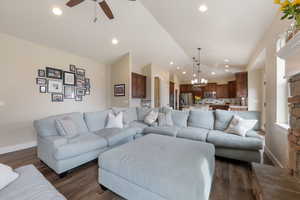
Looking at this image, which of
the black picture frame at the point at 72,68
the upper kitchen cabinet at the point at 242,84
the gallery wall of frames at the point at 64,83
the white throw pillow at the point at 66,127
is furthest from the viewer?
the upper kitchen cabinet at the point at 242,84

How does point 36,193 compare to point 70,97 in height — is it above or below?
below

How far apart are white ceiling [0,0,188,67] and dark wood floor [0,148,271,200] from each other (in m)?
2.99

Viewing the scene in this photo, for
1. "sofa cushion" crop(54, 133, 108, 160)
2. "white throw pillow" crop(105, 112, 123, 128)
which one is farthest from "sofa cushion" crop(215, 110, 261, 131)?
"sofa cushion" crop(54, 133, 108, 160)

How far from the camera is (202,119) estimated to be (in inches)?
132

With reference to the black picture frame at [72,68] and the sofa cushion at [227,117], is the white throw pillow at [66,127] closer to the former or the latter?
the black picture frame at [72,68]

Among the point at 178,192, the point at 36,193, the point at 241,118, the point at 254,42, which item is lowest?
the point at 178,192

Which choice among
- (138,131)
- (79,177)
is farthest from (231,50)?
(79,177)

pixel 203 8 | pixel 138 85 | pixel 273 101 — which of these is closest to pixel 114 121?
pixel 138 85

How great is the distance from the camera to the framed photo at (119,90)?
541 centimetres

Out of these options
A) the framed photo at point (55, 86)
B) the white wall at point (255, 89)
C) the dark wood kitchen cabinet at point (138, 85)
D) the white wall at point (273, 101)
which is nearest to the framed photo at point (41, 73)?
the framed photo at point (55, 86)

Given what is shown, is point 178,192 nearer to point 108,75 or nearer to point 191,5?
point 191,5

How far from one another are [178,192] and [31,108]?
4.21m

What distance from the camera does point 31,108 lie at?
3527 millimetres

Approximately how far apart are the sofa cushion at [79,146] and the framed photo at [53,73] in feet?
8.37
